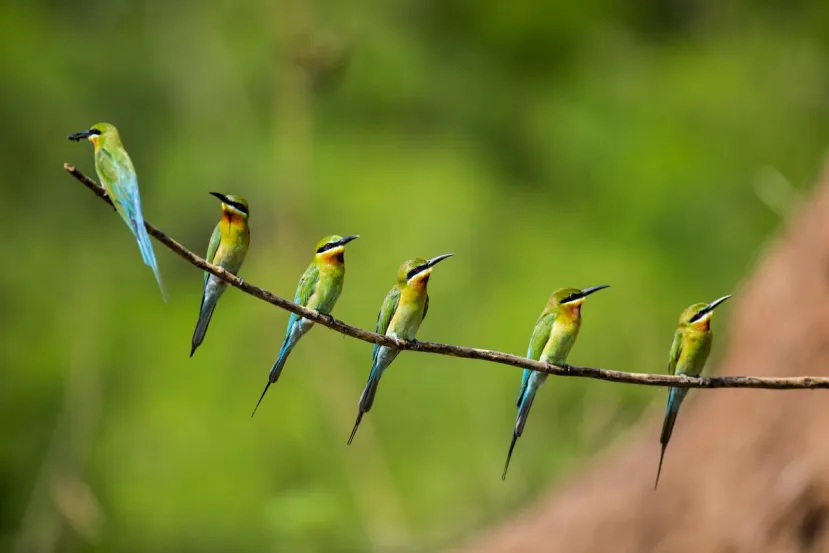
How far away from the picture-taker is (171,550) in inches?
326

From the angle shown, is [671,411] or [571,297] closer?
[671,411]

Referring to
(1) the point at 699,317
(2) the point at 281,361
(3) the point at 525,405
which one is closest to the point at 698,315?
(1) the point at 699,317

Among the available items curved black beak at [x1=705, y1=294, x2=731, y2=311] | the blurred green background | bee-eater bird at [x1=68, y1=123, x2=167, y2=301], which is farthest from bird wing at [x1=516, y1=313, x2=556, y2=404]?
the blurred green background

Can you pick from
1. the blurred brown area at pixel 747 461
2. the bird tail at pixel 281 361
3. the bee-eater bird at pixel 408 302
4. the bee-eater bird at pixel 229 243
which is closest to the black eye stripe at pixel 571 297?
the bee-eater bird at pixel 408 302

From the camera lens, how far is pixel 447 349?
92.4 inches

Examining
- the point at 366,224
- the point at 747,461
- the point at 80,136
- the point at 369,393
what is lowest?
the point at 747,461

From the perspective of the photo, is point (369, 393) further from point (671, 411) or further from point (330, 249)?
point (671, 411)

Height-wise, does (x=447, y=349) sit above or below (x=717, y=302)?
below

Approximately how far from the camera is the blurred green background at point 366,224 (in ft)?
24.8

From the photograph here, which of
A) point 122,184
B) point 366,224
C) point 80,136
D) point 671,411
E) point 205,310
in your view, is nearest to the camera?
point 122,184

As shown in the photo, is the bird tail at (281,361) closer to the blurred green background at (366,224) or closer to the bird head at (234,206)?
the bird head at (234,206)

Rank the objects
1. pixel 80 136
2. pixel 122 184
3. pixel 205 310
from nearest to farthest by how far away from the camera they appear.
A: pixel 122 184 → pixel 80 136 → pixel 205 310

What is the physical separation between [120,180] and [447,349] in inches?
30.3

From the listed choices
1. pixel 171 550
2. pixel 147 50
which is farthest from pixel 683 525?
pixel 147 50
